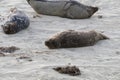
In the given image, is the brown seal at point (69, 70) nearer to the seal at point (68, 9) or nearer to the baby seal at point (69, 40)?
the baby seal at point (69, 40)

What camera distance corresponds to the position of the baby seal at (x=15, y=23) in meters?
7.61

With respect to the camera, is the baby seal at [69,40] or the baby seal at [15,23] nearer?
the baby seal at [69,40]

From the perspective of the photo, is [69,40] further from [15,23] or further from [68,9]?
[68,9]

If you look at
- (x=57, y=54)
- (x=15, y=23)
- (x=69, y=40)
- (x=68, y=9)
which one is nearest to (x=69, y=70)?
(x=57, y=54)

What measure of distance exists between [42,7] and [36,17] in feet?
1.19

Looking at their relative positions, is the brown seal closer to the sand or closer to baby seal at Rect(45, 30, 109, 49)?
the sand

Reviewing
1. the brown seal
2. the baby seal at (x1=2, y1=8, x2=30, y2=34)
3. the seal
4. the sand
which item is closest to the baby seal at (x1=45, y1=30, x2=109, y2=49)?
the sand

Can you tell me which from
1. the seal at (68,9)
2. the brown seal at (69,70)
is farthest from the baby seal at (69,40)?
the seal at (68,9)

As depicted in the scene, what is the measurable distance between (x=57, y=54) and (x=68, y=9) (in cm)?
293

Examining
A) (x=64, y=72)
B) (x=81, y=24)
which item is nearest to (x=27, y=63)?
(x=64, y=72)

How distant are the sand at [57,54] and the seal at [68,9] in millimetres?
156

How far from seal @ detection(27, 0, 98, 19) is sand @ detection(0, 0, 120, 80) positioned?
0.51ft

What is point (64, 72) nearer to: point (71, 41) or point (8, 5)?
point (71, 41)

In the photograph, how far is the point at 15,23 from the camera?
7.81 metres
